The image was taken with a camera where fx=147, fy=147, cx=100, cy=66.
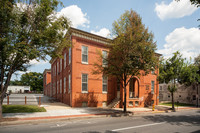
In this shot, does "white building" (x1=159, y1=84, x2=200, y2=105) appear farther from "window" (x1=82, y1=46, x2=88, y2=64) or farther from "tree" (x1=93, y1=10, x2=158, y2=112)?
"window" (x1=82, y1=46, x2=88, y2=64)

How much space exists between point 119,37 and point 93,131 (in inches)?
380

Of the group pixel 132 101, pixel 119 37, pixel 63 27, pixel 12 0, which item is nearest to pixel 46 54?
pixel 63 27

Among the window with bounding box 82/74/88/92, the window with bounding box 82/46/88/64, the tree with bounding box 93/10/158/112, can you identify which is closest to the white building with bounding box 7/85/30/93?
the window with bounding box 82/74/88/92

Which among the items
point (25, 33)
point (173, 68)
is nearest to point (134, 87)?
point (173, 68)

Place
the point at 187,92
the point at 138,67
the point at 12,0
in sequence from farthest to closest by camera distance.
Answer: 1. the point at 187,92
2. the point at 138,67
3. the point at 12,0

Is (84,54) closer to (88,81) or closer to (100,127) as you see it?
(88,81)

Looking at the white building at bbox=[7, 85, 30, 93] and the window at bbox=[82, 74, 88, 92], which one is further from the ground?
the window at bbox=[82, 74, 88, 92]

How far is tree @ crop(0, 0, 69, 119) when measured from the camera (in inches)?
396

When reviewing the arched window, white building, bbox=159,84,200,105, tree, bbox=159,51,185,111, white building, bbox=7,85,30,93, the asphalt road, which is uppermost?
tree, bbox=159,51,185,111

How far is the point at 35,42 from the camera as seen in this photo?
1140cm

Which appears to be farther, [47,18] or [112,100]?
[112,100]

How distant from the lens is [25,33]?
11109 millimetres

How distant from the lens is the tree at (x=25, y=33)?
33.0 feet

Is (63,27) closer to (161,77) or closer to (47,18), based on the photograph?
(47,18)
